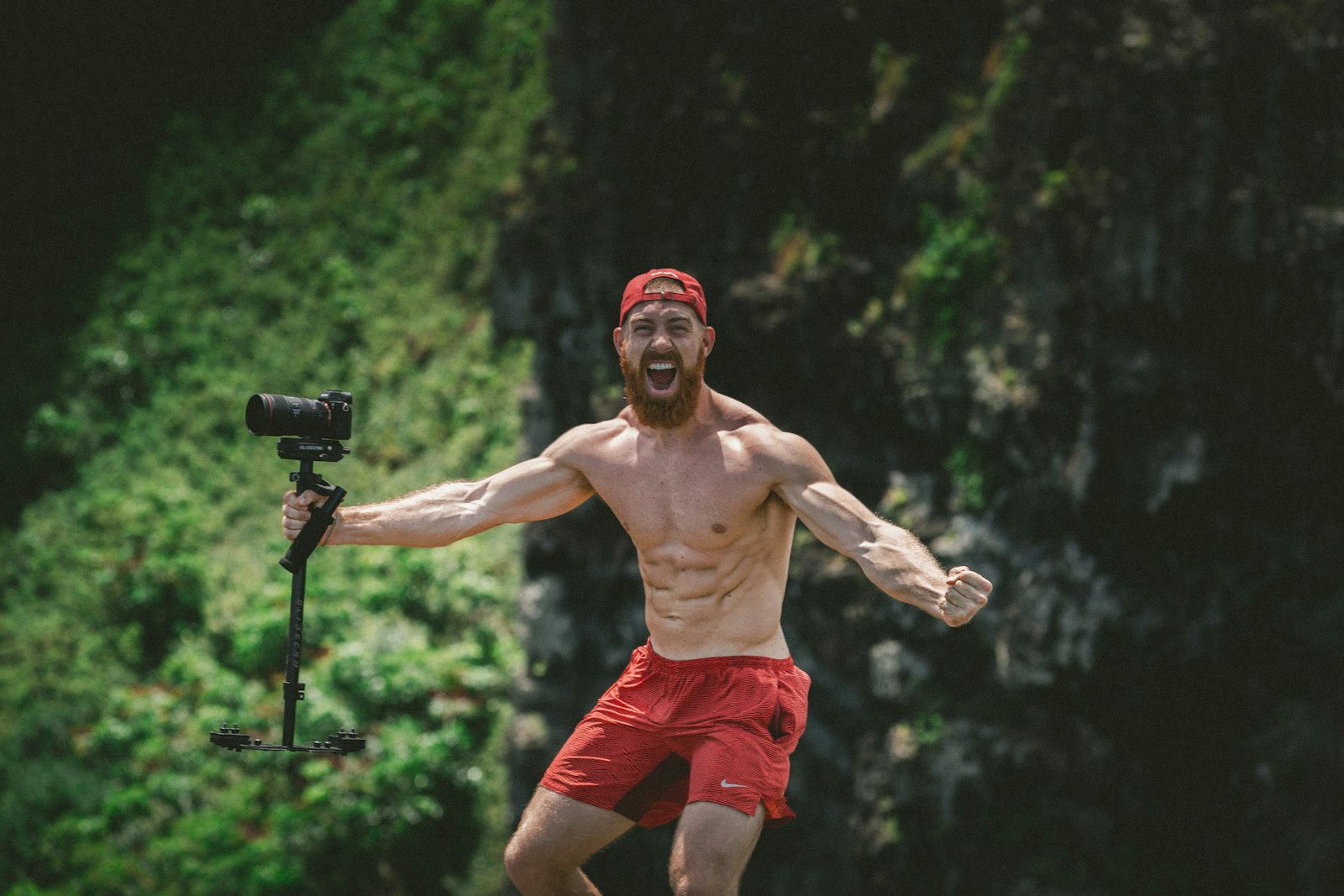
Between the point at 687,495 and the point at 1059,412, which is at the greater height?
the point at 1059,412

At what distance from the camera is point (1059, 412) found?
1263 centimetres

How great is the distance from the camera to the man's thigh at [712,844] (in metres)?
5.29

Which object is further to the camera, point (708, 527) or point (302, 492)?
point (302, 492)

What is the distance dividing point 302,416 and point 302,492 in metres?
0.37

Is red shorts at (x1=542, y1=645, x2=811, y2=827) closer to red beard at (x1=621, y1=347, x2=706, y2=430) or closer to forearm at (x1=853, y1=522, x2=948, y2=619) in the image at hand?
forearm at (x1=853, y1=522, x2=948, y2=619)

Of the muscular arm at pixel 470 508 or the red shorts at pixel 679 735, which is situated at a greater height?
the muscular arm at pixel 470 508

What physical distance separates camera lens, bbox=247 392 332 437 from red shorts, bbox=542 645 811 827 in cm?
162

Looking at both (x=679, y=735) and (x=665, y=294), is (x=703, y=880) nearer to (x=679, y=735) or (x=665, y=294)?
(x=679, y=735)

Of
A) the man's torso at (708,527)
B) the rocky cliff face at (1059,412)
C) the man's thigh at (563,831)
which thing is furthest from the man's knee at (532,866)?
the rocky cliff face at (1059,412)

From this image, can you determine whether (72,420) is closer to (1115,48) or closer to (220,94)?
(220,94)

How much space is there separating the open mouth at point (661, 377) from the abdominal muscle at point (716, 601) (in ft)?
2.09

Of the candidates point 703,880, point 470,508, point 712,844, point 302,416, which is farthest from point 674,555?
point 302,416

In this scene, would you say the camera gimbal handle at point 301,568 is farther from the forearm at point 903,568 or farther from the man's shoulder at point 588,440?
the forearm at point 903,568

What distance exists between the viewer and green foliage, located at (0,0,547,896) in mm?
15766
